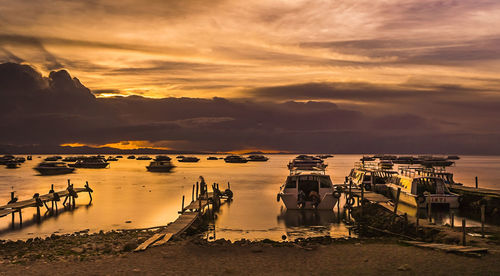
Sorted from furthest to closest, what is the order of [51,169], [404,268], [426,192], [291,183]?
1. [51,169]
2. [291,183]
3. [426,192]
4. [404,268]

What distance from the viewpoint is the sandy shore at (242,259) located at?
1748 cm

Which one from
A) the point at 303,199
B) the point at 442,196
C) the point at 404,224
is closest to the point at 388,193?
the point at 442,196

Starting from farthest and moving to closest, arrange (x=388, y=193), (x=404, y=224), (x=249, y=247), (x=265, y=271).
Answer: (x=388, y=193)
(x=404, y=224)
(x=249, y=247)
(x=265, y=271)

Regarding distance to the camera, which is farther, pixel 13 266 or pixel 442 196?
pixel 442 196

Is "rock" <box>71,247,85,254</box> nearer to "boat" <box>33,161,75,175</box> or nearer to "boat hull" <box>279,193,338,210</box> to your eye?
"boat hull" <box>279,193,338,210</box>

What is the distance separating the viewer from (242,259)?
19625 millimetres

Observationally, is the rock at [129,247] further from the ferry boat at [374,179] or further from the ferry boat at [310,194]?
the ferry boat at [374,179]

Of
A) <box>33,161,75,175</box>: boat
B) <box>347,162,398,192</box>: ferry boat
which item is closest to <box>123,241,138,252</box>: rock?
<box>347,162,398,192</box>: ferry boat

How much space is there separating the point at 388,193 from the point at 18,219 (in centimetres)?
3624

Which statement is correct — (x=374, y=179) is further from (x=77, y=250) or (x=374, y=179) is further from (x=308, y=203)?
(x=77, y=250)

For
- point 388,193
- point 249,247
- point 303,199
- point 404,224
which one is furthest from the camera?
point 388,193

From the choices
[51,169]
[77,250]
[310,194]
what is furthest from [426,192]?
[51,169]

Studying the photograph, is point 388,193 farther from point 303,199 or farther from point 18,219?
point 18,219

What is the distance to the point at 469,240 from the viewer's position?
71.9ft
